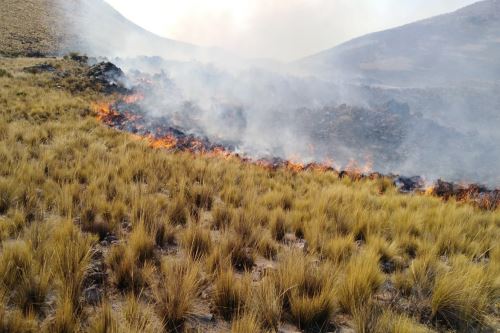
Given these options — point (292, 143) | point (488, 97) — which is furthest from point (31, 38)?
point (488, 97)

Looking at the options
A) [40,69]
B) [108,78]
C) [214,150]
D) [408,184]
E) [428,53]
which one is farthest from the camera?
[428,53]

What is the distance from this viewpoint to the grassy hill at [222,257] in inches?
106

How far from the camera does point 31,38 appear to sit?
50.7 metres

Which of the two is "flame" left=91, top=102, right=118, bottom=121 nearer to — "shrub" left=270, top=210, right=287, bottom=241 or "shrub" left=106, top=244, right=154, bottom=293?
"shrub" left=270, top=210, right=287, bottom=241

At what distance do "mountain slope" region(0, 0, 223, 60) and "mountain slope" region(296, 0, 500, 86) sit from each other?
146 feet

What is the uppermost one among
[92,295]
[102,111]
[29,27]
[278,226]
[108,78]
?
[29,27]

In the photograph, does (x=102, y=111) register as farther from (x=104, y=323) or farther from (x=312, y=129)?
(x=104, y=323)

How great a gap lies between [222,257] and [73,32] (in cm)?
8290

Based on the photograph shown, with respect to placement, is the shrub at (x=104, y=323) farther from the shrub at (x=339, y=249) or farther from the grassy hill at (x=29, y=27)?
the grassy hill at (x=29, y=27)

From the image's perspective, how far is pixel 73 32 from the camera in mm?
71688

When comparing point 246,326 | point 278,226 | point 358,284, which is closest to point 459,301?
point 358,284

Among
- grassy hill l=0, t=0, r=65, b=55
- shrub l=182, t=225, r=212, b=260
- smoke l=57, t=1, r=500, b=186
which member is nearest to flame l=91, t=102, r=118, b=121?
smoke l=57, t=1, r=500, b=186

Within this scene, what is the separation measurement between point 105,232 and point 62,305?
1.76m

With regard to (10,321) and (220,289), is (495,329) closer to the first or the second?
(220,289)
